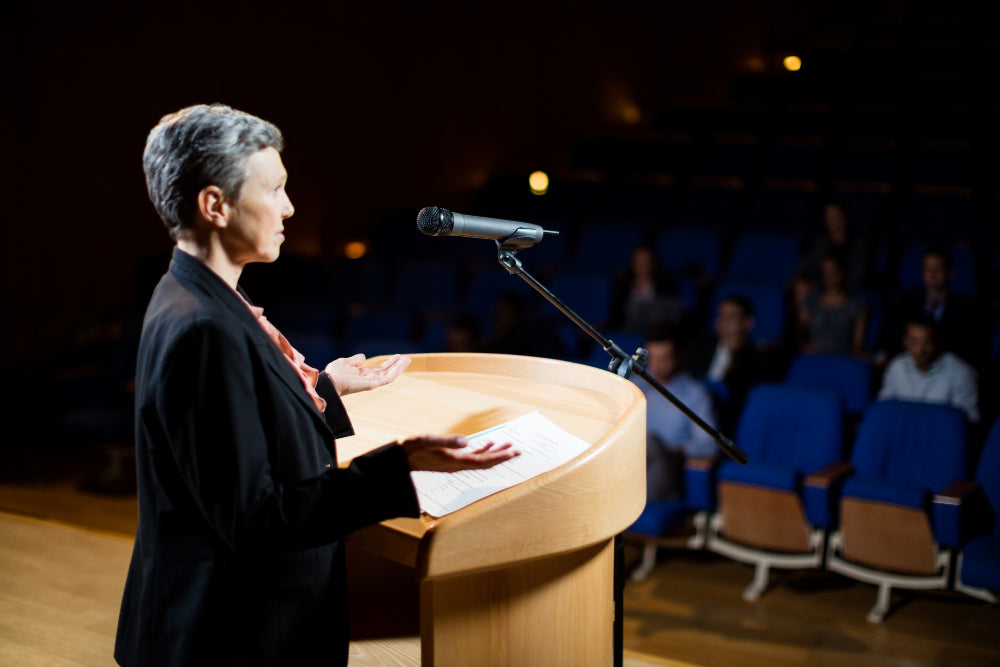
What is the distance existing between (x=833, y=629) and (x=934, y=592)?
21cm

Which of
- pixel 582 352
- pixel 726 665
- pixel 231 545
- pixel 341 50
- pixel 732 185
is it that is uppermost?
pixel 341 50

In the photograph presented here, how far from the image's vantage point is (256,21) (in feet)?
6.95

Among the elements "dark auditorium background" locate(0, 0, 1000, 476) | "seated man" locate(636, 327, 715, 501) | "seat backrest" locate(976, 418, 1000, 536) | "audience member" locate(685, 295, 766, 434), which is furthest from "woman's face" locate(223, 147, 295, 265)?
"dark auditorium background" locate(0, 0, 1000, 476)

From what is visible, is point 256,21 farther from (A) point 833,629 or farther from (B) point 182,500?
(B) point 182,500

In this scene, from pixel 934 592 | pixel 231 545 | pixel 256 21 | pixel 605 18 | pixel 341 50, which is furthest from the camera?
pixel 605 18

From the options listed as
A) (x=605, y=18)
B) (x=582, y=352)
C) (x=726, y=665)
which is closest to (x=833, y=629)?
(x=726, y=665)

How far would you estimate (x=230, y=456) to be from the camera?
1.18ft

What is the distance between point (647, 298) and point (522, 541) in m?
1.52

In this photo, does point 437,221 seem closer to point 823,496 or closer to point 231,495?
point 231,495

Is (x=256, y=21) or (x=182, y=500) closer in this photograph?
(x=182, y=500)

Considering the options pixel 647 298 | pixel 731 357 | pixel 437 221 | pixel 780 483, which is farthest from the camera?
pixel 647 298

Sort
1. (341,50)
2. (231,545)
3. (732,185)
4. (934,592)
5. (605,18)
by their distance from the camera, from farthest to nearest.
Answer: (605,18) < (732,185) < (341,50) < (934,592) < (231,545)

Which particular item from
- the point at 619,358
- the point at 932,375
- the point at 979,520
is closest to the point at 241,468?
the point at 619,358

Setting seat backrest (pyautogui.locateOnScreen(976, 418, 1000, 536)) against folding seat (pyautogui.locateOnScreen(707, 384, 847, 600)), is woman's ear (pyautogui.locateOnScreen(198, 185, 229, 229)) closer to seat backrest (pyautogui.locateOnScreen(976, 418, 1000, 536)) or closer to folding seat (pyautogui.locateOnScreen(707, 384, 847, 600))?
folding seat (pyautogui.locateOnScreen(707, 384, 847, 600))
